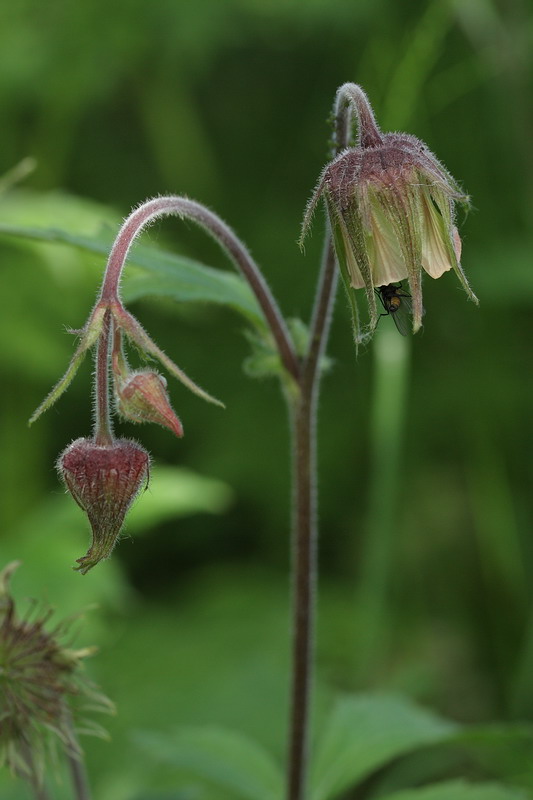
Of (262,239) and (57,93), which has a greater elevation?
(57,93)

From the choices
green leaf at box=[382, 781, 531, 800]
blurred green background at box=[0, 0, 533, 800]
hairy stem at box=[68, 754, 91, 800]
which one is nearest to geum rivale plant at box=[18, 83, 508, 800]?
hairy stem at box=[68, 754, 91, 800]

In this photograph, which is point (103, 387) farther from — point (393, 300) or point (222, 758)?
point (222, 758)

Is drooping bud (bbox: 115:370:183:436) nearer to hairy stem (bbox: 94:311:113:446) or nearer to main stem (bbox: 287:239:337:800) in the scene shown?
hairy stem (bbox: 94:311:113:446)

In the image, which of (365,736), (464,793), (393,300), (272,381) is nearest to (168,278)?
(393,300)

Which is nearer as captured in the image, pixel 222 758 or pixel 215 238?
pixel 215 238

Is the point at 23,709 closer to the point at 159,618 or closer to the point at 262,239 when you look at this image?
the point at 159,618

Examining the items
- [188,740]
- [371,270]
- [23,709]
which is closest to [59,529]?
[188,740]
